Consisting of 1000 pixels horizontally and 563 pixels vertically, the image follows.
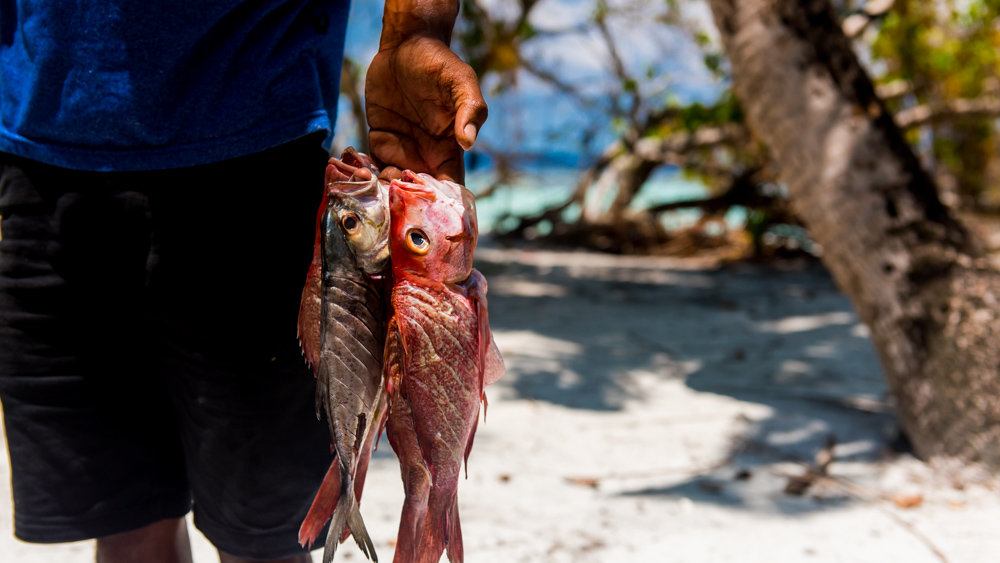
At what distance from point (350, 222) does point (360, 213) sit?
0.02m

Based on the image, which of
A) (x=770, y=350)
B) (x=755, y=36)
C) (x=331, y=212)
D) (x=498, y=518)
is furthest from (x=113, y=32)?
(x=770, y=350)

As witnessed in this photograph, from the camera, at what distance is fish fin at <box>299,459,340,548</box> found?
1205 mm

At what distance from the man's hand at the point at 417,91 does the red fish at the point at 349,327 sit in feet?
0.48

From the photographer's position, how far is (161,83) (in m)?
1.43

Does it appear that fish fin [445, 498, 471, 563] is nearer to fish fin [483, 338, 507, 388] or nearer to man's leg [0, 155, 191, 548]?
fish fin [483, 338, 507, 388]

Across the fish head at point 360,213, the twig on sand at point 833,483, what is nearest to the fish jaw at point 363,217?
the fish head at point 360,213

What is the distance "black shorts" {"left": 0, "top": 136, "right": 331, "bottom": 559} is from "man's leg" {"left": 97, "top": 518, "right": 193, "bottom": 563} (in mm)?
86

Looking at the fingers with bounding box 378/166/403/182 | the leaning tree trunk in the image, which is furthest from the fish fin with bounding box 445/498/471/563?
the leaning tree trunk

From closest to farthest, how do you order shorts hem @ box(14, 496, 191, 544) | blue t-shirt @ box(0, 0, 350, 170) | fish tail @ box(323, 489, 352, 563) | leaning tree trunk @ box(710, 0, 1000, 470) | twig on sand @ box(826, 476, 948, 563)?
fish tail @ box(323, 489, 352, 563)
blue t-shirt @ box(0, 0, 350, 170)
shorts hem @ box(14, 496, 191, 544)
twig on sand @ box(826, 476, 948, 563)
leaning tree trunk @ box(710, 0, 1000, 470)

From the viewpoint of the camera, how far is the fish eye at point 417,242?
3.77ft

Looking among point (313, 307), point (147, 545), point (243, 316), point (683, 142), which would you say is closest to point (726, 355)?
point (147, 545)

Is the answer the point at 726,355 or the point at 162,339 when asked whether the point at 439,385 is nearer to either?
the point at 162,339

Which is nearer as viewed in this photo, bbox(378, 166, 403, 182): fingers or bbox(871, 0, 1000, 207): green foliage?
bbox(378, 166, 403, 182): fingers

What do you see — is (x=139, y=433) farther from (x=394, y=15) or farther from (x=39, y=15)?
(x=394, y=15)
